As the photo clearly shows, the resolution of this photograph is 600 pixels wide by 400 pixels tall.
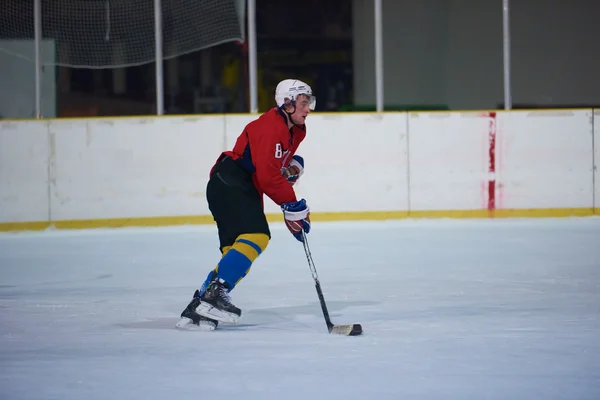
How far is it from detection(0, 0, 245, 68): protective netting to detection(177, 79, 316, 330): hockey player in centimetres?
515

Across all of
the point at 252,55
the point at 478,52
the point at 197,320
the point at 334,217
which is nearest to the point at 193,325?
the point at 197,320

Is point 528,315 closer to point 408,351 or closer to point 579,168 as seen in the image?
point 408,351

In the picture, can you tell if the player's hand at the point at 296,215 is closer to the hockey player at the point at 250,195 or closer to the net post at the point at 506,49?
the hockey player at the point at 250,195

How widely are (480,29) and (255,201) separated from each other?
9329 millimetres

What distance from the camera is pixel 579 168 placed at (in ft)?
28.6

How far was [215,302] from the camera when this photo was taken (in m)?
4.00

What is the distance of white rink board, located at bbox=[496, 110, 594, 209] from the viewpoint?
8.69m

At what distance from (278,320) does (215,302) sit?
360 mm

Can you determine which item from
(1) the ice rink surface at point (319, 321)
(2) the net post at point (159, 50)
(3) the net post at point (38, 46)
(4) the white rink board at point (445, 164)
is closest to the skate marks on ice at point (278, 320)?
(1) the ice rink surface at point (319, 321)

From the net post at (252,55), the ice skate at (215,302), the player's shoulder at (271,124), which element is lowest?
the ice skate at (215,302)

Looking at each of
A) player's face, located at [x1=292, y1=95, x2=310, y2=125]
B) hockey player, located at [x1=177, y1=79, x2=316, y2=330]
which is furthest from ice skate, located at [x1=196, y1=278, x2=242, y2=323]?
player's face, located at [x1=292, y1=95, x2=310, y2=125]

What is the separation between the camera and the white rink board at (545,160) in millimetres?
8688

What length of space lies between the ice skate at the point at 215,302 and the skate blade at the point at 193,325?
1.8 inches

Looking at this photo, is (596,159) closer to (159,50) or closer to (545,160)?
(545,160)
